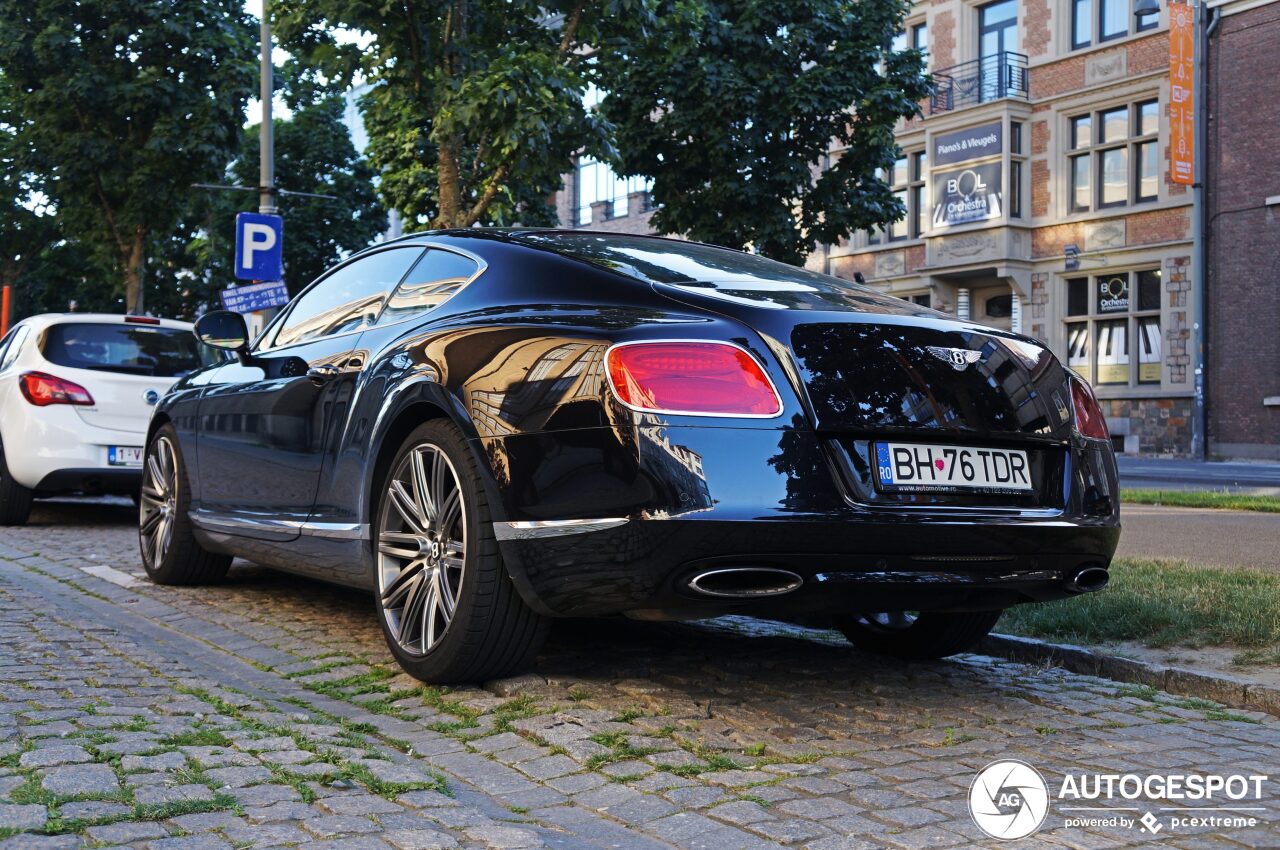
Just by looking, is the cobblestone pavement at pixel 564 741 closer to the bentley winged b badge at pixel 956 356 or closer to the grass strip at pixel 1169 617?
the grass strip at pixel 1169 617

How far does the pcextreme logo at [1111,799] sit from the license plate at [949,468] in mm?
745

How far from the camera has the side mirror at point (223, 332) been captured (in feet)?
20.5

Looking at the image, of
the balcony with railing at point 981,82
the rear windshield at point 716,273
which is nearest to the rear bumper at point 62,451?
the rear windshield at point 716,273

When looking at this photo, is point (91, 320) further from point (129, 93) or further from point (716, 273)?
point (129, 93)

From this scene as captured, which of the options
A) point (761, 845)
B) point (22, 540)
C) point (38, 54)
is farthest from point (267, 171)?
point (761, 845)

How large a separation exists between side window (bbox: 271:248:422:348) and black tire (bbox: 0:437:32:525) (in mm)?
5061

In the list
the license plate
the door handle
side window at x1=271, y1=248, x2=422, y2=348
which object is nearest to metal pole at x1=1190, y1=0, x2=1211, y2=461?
side window at x1=271, y1=248, x2=422, y2=348

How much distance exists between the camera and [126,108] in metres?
23.0

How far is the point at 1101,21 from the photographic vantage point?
3130 cm

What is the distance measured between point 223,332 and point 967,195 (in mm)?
28906

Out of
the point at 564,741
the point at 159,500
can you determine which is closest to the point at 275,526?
the point at 159,500

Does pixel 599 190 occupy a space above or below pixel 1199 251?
above

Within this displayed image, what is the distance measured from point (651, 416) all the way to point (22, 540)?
7080mm

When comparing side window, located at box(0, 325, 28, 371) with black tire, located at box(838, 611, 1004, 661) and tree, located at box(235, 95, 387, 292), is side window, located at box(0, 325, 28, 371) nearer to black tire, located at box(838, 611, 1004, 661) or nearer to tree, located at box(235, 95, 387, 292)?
black tire, located at box(838, 611, 1004, 661)
